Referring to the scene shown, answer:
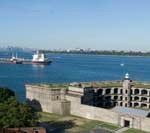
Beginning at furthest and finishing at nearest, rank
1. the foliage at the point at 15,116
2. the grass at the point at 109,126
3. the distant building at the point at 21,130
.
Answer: the grass at the point at 109,126 < the foliage at the point at 15,116 < the distant building at the point at 21,130

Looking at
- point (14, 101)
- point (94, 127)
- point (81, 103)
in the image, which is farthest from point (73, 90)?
point (14, 101)

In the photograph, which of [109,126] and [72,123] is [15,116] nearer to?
[72,123]

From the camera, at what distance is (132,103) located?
3713 inches

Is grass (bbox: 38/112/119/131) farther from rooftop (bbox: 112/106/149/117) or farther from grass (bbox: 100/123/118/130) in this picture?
rooftop (bbox: 112/106/149/117)

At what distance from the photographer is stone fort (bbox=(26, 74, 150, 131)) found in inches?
2859

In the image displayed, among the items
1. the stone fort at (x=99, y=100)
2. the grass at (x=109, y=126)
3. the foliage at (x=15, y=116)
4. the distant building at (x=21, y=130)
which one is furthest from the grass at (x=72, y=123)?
the distant building at (x=21, y=130)

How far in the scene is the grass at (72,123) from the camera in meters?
70.9

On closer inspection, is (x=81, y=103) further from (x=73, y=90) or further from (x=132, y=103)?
(x=132, y=103)

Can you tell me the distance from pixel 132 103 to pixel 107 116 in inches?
848

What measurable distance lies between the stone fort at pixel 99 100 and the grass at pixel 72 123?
5.73 feet

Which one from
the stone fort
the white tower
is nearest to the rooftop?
the stone fort

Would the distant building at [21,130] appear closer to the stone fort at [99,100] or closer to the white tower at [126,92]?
the stone fort at [99,100]

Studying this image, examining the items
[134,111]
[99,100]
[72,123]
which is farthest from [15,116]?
[99,100]

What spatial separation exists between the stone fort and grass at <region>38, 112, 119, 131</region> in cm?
175
